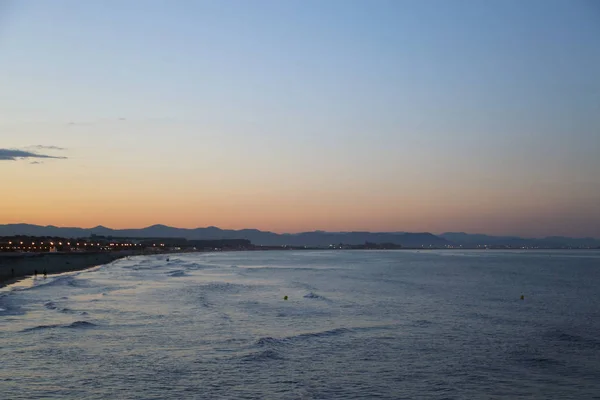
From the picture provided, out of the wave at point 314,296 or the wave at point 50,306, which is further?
the wave at point 314,296

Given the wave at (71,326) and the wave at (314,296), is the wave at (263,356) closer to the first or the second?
the wave at (71,326)

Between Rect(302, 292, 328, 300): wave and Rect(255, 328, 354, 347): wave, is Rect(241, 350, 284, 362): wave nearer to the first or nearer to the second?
Rect(255, 328, 354, 347): wave

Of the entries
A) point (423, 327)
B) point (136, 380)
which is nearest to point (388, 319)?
point (423, 327)

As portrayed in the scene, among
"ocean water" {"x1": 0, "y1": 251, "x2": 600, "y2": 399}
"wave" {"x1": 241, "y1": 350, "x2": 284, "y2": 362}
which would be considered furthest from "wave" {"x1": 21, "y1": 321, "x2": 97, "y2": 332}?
"wave" {"x1": 241, "y1": 350, "x2": 284, "y2": 362}

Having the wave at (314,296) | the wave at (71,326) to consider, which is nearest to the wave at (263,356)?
the wave at (71,326)

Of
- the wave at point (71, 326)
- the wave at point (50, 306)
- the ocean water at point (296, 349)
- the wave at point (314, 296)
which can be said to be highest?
the wave at point (71, 326)

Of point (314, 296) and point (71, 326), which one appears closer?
point (71, 326)

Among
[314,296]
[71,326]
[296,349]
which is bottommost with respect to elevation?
[314,296]

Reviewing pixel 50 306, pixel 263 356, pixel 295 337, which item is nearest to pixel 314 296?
pixel 295 337

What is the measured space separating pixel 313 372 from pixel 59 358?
12452 mm


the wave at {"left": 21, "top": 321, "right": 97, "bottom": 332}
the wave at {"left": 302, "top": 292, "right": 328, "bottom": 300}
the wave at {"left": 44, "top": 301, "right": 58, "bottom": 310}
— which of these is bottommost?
the wave at {"left": 302, "top": 292, "right": 328, "bottom": 300}

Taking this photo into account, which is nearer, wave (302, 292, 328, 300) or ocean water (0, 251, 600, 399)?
ocean water (0, 251, 600, 399)

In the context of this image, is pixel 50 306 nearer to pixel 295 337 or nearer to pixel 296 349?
pixel 295 337

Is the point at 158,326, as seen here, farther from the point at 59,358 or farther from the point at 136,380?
the point at 136,380
